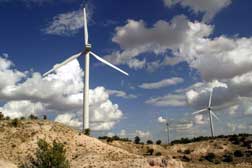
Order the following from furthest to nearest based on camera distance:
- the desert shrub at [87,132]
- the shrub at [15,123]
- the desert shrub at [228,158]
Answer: the desert shrub at [228,158] → the desert shrub at [87,132] → the shrub at [15,123]

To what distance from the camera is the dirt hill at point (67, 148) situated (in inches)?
3384

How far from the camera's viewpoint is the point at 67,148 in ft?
332

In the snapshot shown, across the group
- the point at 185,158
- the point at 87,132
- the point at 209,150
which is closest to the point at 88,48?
the point at 87,132

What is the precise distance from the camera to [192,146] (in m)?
172

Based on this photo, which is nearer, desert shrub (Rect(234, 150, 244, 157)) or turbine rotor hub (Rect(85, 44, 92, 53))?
turbine rotor hub (Rect(85, 44, 92, 53))

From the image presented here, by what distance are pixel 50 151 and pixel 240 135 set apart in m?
137

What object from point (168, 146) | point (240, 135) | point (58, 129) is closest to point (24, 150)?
point (58, 129)

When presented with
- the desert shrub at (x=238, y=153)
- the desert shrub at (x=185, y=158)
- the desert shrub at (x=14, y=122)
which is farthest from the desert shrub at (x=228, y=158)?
the desert shrub at (x=14, y=122)

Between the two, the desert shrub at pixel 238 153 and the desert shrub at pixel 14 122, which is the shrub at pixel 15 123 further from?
the desert shrub at pixel 238 153

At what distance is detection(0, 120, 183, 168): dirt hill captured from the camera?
3384 inches

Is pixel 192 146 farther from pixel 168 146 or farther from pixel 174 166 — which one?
pixel 174 166

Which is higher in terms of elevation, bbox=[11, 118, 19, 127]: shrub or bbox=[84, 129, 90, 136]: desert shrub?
bbox=[11, 118, 19, 127]: shrub

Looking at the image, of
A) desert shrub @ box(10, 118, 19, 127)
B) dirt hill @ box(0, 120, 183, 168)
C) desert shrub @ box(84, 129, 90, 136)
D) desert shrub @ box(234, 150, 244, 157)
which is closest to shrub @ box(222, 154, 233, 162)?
desert shrub @ box(234, 150, 244, 157)

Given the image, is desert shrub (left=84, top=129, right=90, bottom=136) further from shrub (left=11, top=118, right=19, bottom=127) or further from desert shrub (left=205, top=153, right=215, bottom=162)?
desert shrub (left=205, top=153, right=215, bottom=162)
